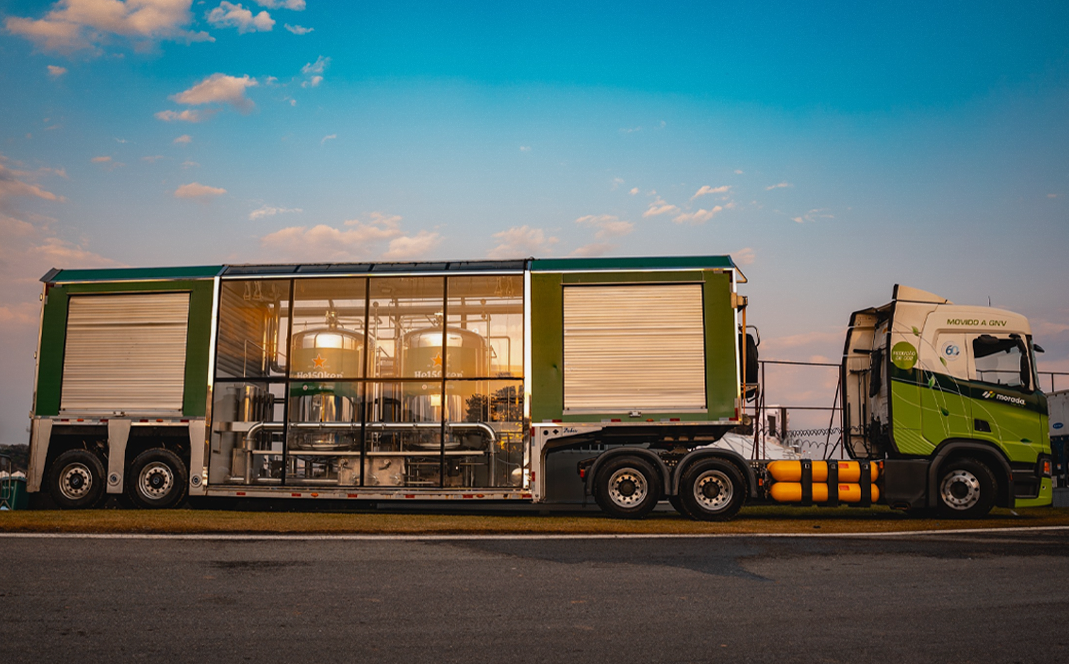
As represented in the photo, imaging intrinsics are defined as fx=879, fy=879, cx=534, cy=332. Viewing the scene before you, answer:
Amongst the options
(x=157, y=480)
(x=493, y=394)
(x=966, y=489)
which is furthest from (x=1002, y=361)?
(x=157, y=480)

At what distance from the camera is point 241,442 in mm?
14586

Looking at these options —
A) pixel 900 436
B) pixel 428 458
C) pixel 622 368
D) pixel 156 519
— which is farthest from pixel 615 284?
pixel 156 519

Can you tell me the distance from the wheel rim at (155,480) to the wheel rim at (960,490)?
1245 cm

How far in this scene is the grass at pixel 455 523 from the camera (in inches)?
438

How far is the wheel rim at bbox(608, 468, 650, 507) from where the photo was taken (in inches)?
534

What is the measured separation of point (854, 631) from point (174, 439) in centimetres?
1187

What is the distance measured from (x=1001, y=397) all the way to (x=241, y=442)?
40.5ft

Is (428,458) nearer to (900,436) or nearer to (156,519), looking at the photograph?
(156,519)

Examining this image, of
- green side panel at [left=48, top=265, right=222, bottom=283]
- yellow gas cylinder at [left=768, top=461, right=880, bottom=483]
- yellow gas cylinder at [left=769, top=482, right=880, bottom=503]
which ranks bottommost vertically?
yellow gas cylinder at [left=769, top=482, right=880, bottom=503]

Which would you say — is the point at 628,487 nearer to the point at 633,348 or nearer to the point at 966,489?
the point at 633,348

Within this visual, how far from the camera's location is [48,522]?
37.8 feet

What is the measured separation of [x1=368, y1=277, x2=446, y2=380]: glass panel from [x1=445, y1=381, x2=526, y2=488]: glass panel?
1007 millimetres

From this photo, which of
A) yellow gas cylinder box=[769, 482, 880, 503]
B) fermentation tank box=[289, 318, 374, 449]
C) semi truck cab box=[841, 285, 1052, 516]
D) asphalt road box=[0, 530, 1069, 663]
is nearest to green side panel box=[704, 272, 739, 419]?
yellow gas cylinder box=[769, 482, 880, 503]

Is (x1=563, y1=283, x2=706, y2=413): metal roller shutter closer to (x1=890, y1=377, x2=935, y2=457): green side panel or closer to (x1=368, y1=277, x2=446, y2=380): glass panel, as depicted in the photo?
(x1=368, y1=277, x2=446, y2=380): glass panel
